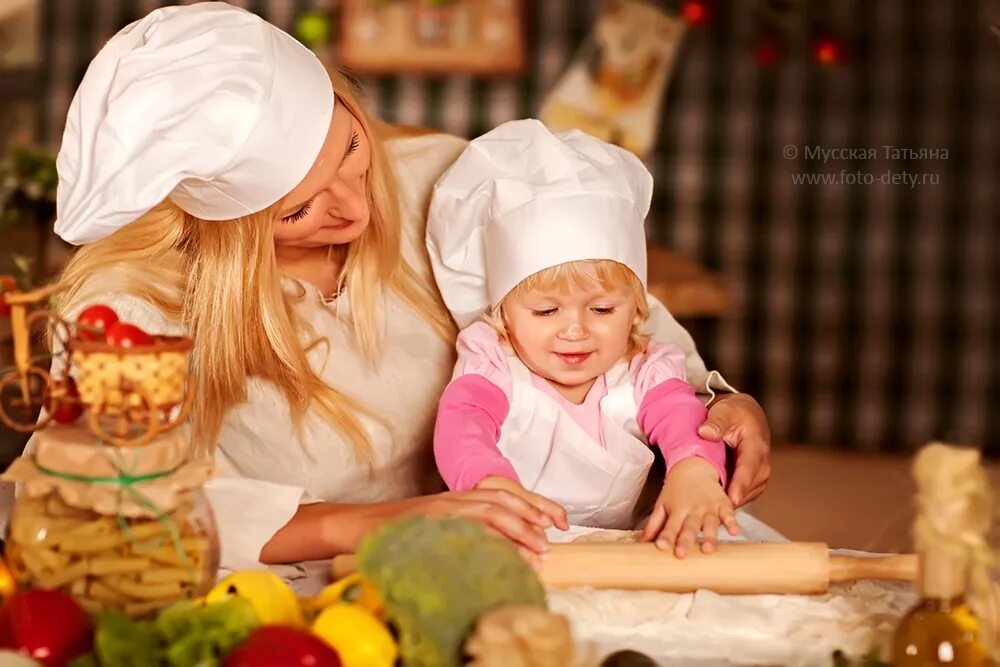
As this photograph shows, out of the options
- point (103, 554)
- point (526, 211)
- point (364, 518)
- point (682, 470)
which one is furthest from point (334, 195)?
point (103, 554)

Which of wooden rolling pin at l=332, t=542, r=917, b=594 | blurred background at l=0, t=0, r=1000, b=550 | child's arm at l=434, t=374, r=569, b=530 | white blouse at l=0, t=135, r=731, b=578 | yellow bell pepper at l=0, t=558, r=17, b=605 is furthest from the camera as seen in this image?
blurred background at l=0, t=0, r=1000, b=550

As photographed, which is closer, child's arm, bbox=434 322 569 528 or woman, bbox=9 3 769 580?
woman, bbox=9 3 769 580

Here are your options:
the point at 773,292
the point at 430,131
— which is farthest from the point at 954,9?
the point at 430,131

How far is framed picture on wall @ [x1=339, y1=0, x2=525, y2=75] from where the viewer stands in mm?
4020

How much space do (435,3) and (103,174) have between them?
303 centimetres

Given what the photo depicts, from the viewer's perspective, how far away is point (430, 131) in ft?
5.84

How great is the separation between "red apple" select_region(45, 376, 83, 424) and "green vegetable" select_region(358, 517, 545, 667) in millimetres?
242

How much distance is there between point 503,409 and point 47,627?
68cm

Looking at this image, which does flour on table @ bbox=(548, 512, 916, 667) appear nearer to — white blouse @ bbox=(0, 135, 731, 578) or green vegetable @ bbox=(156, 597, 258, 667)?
green vegetable @ bbox=(156, 597, 258, 667)

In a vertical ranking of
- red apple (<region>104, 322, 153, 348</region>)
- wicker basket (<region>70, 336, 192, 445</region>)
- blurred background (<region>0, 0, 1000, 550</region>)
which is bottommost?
blurred background (<region>0, 0, 1000, 550</region>)

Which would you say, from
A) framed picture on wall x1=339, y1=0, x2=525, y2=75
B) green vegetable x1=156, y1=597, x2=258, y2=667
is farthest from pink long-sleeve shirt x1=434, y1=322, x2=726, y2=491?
framed picture on wall x1=339, y1=0, x2=525, y2=75

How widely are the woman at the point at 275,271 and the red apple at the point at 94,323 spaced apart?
0.85ft

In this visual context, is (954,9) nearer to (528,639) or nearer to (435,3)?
(435,3)

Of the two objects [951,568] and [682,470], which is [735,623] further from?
[682,470]
